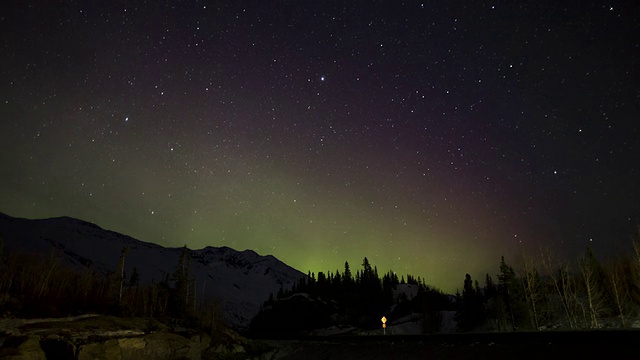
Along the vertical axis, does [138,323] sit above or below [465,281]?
below

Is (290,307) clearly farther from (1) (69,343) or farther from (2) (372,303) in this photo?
(1) (69,343)

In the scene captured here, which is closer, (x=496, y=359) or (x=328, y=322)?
(x=496, y=359)

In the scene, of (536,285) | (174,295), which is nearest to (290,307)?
(174,295)

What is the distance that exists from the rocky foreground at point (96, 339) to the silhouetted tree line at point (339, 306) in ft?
293

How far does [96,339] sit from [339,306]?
13654 cm

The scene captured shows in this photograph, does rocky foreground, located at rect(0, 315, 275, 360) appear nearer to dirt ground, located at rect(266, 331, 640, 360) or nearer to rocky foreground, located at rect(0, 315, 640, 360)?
rocky foreground, located at rect(0, 315, 640, 360)

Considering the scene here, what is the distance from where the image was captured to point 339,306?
150000mm

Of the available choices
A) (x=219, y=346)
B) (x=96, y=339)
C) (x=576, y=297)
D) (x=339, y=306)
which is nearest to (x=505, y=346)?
(x=96, y=339)

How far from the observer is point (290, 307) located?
138750mm

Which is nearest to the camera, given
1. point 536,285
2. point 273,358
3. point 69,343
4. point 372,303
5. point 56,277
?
point 69,343

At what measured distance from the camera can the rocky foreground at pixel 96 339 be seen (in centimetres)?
1695

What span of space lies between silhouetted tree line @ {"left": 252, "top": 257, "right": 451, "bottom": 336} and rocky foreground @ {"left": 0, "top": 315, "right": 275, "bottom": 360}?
89.4 m

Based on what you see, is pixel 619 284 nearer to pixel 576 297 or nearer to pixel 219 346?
pixel 576 297

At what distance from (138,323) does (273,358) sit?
1024 cm
